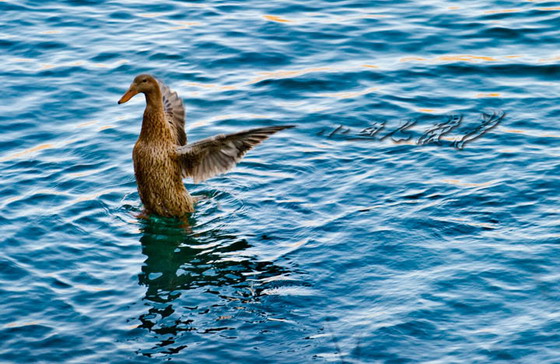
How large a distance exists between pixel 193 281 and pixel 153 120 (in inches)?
82.3

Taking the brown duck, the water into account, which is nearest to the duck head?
the brown duck

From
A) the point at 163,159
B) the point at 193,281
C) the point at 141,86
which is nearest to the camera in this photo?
the point at 193,281

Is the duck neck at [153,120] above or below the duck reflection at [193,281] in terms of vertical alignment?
above

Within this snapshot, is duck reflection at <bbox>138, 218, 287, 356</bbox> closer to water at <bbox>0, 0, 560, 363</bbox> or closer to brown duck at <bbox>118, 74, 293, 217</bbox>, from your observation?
water at <bbox>0, 0, 560, 363</bbox>

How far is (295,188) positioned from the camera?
10102 millimetres

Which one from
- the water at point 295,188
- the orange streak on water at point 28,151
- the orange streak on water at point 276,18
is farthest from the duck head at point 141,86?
the orange streak on water at point 276,18

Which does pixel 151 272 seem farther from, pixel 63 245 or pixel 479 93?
pixel 479 93

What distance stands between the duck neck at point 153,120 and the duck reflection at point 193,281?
0.95 meters

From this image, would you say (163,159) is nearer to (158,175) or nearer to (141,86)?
(158,175)

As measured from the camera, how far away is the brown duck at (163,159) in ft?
30.8

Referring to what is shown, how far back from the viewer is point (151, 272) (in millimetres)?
8547

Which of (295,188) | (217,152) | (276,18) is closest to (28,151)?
(217,152)

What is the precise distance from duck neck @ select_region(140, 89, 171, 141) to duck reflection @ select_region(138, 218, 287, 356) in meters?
0.95

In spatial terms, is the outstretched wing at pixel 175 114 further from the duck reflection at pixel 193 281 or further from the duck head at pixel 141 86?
the duck reflection at pixel 193 281
